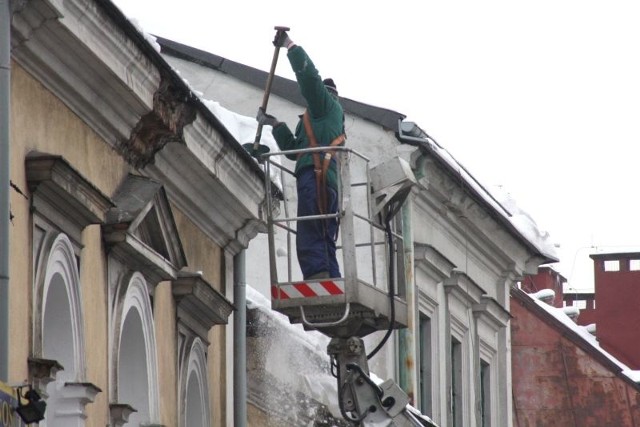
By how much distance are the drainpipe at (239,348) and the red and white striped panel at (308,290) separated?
267cm

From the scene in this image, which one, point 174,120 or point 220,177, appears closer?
point 174,120

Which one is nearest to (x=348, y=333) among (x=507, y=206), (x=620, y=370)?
(x=507, y=206)

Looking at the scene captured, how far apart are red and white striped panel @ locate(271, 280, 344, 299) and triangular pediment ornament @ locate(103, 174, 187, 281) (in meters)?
0.83

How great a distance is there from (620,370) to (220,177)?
16.5m

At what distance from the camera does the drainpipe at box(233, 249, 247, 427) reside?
1636cm

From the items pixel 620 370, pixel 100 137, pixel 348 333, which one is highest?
pixel 620 370

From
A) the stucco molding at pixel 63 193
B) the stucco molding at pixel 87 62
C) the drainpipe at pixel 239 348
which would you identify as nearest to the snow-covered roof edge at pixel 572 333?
the drainpipe at pixel 239 348

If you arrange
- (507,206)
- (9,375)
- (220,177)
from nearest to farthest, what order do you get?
(9,375) → (220,177) → (507,206)

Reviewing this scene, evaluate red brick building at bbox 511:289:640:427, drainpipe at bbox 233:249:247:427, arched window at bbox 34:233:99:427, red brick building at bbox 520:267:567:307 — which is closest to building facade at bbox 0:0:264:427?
arched window at bbox 34:233:99:427

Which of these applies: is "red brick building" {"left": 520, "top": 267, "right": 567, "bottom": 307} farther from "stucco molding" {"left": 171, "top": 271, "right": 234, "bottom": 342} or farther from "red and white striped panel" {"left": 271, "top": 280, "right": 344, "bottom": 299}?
"red and white striped panel" {"left": 271, "top": 280, "right": 344, "bottom": 299}

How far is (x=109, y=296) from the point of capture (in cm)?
1302

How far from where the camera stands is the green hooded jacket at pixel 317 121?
44.5 ft

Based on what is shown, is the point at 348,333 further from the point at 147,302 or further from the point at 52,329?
the point at 52,329

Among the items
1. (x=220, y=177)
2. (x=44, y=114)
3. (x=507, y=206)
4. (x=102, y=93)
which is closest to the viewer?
(x=44, y=114)
